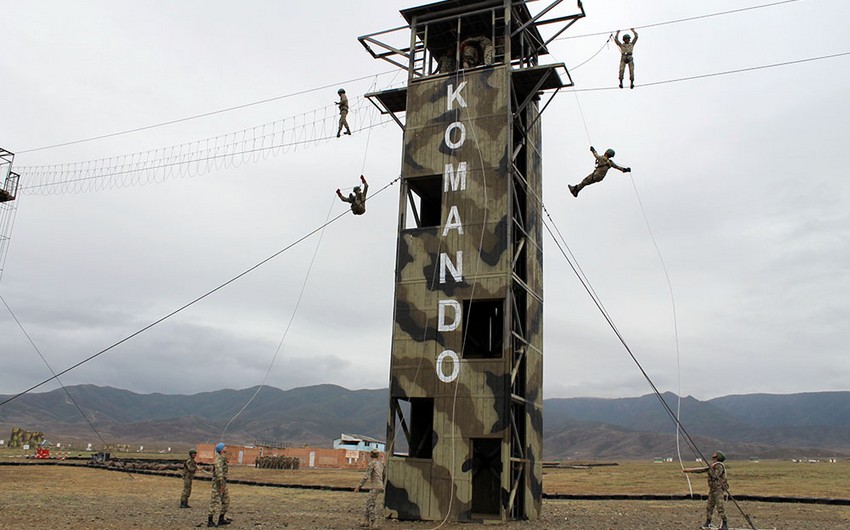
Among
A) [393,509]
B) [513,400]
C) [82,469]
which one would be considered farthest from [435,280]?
[82,469]

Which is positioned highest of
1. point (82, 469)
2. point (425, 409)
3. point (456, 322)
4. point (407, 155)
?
point (407, 155)

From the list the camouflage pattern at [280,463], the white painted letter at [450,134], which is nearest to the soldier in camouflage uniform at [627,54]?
the white painted letter at [450,134]

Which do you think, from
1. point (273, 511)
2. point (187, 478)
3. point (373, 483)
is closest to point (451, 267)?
point (373, 483)

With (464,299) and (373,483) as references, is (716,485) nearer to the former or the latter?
(464,299)

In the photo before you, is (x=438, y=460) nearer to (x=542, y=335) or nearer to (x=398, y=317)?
(x=398, y=317)

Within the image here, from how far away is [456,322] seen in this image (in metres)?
22.9

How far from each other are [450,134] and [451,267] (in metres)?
5.12

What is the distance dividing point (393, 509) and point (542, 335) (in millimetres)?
8977

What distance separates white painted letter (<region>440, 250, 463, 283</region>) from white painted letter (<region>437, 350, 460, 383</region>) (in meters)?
2.55

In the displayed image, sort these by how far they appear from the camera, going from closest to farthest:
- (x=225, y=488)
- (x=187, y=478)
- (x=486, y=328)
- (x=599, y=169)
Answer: (x=225, y=488)
(x=599, y=169)
(x=187, y=478)
(x=486, y=328)

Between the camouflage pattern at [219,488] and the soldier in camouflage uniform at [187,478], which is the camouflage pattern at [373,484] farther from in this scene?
the soldier in camouflage uniform at [187,478]

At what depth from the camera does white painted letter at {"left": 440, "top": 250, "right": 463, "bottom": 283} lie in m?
23.3

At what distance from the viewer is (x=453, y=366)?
22531mm

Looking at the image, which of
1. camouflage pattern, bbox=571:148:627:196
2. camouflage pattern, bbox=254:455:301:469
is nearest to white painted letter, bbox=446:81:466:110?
camouflage pattern, bbox=571:148:627:196
